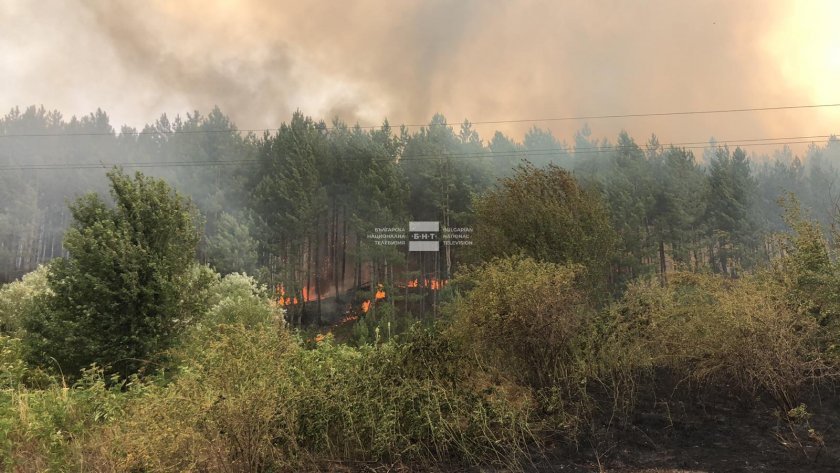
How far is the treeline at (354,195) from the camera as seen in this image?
141 ft

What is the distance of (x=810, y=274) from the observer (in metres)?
10.3

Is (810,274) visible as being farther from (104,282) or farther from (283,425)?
(104,282)

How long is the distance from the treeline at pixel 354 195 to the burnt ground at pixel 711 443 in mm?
29877

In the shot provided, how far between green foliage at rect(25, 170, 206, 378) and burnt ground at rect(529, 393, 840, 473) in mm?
10106

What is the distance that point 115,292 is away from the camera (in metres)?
11.8

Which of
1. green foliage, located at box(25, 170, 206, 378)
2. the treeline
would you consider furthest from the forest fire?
green foliage, located at box(25, 170, 206, 378)

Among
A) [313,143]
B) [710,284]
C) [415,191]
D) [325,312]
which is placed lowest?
[325,312]

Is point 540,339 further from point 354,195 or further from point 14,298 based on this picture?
point 354,195

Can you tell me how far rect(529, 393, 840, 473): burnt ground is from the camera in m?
6.44

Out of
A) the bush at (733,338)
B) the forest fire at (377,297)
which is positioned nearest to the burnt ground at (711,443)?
the bush at (733,338)

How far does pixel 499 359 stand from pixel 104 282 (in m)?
9.70

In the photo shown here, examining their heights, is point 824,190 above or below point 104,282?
above

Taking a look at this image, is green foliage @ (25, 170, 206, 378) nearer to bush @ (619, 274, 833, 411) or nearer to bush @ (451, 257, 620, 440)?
bush @ (451, 257, 620, 440)

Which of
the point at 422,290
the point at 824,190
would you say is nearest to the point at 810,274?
the point at 422,290
